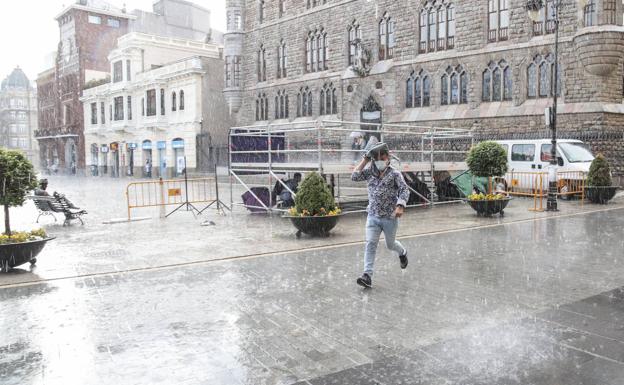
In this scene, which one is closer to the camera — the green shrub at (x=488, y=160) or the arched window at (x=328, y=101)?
the green shrub at (x=488, y=160)

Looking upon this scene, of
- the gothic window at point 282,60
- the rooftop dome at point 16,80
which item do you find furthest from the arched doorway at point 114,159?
the rooftop dome at point 16,80

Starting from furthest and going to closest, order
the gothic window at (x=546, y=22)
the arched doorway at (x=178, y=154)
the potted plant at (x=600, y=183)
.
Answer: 1. the arched doorway at (x=178, y=154)
2. the gothic window at (x=546, y=22)
3. the potted plant at (x=600, y=183)

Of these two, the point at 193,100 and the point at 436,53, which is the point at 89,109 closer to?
the point at 193,100

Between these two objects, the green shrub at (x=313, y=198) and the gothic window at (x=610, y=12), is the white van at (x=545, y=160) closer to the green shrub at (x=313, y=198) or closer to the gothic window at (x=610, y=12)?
the gothic window at (x=610, y=12)

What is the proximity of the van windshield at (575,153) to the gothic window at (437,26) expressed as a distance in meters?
11.5

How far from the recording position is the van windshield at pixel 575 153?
756 inches

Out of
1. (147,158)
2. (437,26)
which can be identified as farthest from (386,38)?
(147,158)

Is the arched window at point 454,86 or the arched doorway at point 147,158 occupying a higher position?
the arched window at point 454,86

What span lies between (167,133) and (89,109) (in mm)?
17573

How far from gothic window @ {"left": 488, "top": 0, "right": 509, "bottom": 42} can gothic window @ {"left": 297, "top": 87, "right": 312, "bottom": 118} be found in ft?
46.2

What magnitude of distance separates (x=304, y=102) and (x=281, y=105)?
2593 mm

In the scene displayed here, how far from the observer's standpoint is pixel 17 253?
802 cm

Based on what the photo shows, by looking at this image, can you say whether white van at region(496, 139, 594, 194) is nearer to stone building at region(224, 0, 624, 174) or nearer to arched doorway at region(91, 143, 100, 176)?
stone building at region(224, 0, 624, 174)

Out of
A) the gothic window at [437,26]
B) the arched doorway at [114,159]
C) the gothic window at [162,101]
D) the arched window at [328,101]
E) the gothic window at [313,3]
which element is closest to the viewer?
the gothic window at [437,26]
